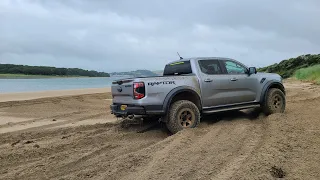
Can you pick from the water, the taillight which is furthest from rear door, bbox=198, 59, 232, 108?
the water

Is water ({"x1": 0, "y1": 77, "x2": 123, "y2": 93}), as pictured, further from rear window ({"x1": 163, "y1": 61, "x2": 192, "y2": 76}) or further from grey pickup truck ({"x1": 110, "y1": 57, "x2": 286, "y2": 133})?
grey pickup truck ({"x1": 110, "y1": 57, "x2": 286, "y2": 133})

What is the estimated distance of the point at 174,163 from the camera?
16.3 ft

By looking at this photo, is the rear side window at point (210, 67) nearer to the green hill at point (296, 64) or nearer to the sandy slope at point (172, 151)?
the sandy slope at point (172, 151)

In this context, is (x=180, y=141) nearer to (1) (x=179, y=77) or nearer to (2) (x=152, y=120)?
(1) (x=179, y=77)

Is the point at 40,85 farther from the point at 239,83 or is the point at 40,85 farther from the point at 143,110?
the point at 143,110

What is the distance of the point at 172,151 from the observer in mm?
5598

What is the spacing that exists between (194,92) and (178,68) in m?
1.22

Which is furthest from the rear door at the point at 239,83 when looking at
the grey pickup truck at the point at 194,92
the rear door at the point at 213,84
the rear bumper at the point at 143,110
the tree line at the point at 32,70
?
the tree line at the point at 32,70

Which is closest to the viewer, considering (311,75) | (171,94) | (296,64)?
(171,94)

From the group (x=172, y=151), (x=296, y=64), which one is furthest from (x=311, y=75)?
(x=172, y=151)

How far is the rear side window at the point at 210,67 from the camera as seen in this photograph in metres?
8.41

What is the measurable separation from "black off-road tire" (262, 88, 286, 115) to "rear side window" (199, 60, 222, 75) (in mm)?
1794

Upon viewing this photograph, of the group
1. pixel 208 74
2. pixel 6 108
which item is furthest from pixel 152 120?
pixel 6 108

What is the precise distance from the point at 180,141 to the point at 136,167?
4.94 ft
